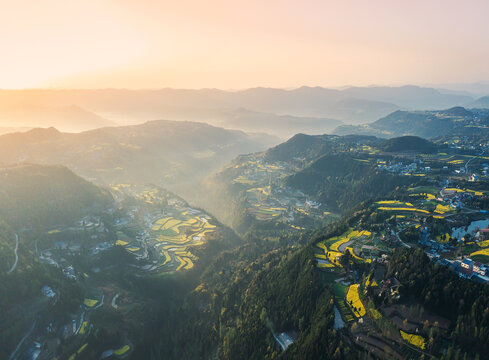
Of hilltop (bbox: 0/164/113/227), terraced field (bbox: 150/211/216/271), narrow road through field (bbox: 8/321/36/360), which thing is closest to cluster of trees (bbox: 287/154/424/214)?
terraced field (bbox: 150/211/216/271)

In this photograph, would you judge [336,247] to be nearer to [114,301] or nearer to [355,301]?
[355,301]

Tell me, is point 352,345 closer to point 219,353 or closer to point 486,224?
point 219,353

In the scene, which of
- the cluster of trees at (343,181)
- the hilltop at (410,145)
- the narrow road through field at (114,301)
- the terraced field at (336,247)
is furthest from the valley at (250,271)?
the hilltop at (410,145)

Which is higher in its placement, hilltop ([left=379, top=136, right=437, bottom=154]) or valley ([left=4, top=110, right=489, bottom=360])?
hilltop ([left=379, top=136, right=437, bottom=154])

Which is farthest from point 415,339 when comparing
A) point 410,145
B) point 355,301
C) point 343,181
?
point 410,145

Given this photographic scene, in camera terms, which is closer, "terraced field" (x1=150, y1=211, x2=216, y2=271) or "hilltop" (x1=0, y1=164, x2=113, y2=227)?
"hilltop" (x1=0, y1=164, x2=113, y2=227)

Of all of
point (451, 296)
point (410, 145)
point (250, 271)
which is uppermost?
point (410, 145)

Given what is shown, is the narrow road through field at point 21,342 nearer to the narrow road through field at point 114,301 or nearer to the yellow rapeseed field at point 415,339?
the narrow road through field at point 114,301

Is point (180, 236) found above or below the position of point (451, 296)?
below

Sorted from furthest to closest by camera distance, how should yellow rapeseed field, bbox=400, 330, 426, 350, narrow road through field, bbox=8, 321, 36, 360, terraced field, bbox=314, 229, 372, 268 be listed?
1. terraced field, bbox=314, 229, 372, 268
2. narrow road through field, bbox=8, 321, 36, 360
3. yellow rapeseed field, bbox=400, 330, 426, 350

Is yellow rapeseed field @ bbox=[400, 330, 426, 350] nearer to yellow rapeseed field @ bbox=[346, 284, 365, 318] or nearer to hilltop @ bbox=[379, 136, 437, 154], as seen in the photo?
yellow rapeseed field @ bbox=[346, 284, 365, 318]

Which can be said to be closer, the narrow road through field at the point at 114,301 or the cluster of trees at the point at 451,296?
the cluster of trees at the point at 451,296

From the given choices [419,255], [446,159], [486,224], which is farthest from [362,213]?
[446,159]
